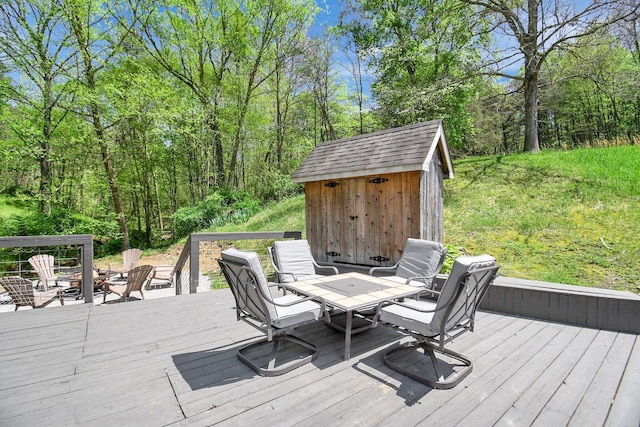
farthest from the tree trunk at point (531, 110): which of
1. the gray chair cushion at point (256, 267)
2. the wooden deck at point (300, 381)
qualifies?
the gray chair cushion at point (256, 267)

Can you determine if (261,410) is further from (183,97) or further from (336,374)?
(183,97)

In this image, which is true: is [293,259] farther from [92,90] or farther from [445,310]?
[92,90]

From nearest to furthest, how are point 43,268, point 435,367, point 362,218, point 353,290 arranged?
point 435,367 → point 353,290 → point 362,218 → point 43,268

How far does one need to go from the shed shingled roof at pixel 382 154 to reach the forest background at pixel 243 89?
5.63m

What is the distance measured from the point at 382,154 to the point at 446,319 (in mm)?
3328

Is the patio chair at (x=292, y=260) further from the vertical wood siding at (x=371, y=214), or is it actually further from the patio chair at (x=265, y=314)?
the patio chair at (x=265, y=314)

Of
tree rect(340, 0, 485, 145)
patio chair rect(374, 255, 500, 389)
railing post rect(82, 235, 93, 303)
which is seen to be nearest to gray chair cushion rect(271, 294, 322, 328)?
patio chair rect(374, 255, 500, 389)

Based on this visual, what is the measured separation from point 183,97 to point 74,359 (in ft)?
47.9

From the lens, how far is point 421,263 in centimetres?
394

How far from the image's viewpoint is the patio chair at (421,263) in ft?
12.3

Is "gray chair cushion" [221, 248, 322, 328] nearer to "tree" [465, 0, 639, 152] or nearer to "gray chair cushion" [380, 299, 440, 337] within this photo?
"gray chair cushion" [380, 299, 440, 337]

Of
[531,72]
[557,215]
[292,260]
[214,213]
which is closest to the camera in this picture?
[292,260]

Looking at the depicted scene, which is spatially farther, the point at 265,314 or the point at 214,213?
the point at 214,213

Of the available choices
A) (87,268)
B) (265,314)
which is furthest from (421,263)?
(87,268)
